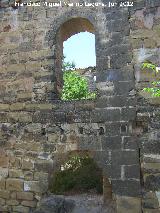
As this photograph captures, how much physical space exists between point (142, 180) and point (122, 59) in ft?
6.29

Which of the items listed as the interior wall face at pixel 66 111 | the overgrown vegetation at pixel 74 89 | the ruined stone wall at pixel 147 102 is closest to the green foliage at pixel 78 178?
the interior wall face at pixel 66 111

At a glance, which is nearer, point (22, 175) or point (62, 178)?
point (22, 175)

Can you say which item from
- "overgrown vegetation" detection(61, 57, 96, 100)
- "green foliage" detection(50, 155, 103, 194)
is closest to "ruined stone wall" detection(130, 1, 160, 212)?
"green foliage" detection(50, 155, 103, 194)

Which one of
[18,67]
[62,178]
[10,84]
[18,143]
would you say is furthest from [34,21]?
[62,178]

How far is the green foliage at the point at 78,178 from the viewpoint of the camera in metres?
7.06

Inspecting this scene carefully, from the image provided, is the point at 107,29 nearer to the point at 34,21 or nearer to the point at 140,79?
the point at 140,79

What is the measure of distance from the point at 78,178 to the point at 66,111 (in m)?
3.11

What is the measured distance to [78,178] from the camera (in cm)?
745

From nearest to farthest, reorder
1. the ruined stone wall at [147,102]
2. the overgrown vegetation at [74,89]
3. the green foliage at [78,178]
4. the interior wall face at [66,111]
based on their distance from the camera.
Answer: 1. the ruined stone wall at [147,102]
2. the interior wall face at [66,111]
3. the green foliage at [78,178]
4. the overgrown vegetation at [74,89]

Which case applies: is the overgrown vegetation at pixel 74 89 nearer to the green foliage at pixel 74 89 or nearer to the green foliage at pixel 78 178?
the green foliage at pixel 74 89

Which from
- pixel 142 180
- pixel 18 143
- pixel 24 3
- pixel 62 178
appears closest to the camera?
pixel 142 180

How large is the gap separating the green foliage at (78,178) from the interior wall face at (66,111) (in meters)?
1.93

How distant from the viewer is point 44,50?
523 centimetres

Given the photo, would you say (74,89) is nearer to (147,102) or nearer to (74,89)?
(74,89)
